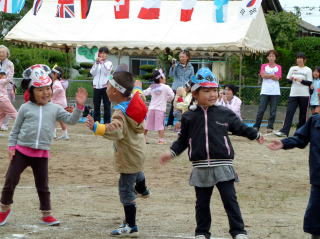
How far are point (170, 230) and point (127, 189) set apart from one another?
0.58m

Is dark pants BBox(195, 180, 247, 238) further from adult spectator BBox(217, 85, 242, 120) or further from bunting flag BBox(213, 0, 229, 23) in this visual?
bunting flag BBox(213, 0, 229, 23)

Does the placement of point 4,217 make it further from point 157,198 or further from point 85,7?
point 85,7

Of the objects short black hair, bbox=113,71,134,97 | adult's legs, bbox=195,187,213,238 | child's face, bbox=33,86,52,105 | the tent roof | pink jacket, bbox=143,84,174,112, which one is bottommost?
adult's legs, bbox=195,187,213,238

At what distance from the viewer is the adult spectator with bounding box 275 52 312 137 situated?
47.6 feet

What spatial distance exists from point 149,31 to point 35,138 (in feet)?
46.3

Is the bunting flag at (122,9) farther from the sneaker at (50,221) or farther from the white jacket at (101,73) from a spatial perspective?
the sneaker at (50,221)

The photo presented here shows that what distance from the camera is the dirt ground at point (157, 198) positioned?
6.08 metres

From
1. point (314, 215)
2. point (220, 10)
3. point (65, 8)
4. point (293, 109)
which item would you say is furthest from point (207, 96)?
point (65, 8)

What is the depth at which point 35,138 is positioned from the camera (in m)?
6.11

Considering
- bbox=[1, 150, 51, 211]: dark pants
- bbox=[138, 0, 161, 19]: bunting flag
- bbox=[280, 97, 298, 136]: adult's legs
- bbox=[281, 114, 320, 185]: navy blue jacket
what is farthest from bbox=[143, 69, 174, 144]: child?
bbox=[281, 114, 320, 185]: navy blue jacket

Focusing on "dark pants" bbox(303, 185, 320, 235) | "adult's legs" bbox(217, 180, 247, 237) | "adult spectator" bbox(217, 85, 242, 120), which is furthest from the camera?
"adult spectator" bbox(217, 85, 242, 120)

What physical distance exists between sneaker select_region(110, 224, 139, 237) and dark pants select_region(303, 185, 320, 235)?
1.68 meters

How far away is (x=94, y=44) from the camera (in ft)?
65.4

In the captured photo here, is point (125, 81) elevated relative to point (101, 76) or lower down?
elevated
